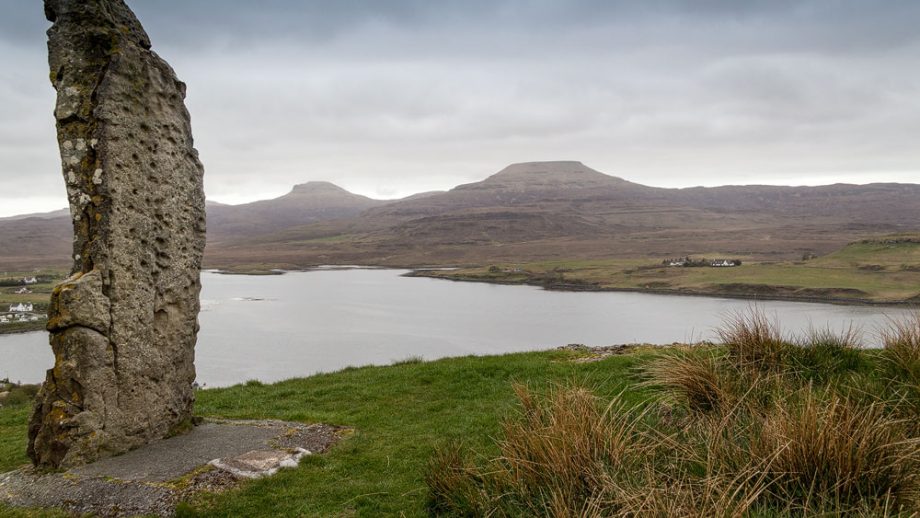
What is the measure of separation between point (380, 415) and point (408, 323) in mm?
42917

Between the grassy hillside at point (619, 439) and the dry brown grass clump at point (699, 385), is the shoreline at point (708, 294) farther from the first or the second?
the dry brown grass clump at point (699, 385)

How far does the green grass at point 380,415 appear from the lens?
712 centimetres

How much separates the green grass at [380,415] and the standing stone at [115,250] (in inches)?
74.4

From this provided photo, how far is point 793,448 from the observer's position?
4656mm

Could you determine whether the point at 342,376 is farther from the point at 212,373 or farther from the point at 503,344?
the point at 503,344

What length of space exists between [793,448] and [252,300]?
72660 mm

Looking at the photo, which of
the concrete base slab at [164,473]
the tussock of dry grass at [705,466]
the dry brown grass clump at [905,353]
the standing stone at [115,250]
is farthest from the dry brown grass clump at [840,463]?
the standing stone at [115,250]

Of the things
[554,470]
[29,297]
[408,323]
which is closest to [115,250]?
[554,470]

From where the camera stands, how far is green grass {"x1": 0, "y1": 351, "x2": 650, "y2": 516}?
23.4 feet

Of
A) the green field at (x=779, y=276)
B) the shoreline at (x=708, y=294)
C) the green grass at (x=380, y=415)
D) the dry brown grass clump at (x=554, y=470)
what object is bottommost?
the shoreline at (x=708, y=294)

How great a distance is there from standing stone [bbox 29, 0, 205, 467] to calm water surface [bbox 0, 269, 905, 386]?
22246 mm

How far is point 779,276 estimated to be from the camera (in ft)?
267

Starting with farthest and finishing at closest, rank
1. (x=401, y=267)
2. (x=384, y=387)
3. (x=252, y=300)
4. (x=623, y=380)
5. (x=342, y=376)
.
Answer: (x=401, y=267) < (x=252, y=300) < (x=342, y=376) < (x=384, y=387) < (x=623, y=380)

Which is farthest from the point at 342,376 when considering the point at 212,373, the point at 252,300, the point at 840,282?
the point at 840,282
